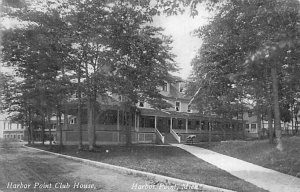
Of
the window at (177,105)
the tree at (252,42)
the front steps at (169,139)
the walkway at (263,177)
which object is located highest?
the tree at (252,42)

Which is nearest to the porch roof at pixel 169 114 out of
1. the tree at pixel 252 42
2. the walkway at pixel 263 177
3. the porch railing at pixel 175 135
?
the porch railing at pixel 175 135

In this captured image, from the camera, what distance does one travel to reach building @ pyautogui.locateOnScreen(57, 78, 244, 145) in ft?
118

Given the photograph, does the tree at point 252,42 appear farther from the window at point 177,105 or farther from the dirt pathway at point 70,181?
the window at point 177,105

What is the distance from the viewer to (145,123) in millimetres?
43344

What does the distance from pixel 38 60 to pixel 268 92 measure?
1436 centimetres

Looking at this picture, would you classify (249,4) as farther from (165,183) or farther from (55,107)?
(55,107)

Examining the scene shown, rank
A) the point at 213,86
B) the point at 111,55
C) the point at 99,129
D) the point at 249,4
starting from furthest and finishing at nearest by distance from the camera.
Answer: the point at 99,129 → the point at 213,86 → the point at 111,55 → the point at 249,4

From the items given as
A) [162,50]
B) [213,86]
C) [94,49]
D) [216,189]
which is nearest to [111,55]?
[94,49]

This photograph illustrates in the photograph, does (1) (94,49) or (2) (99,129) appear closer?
(1) (94,49)

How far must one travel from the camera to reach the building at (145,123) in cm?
3606

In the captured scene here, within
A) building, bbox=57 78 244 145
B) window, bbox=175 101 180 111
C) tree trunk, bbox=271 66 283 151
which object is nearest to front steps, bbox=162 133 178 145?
building, bbox=57 78 244 145

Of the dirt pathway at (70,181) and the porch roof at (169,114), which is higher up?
the porch roof at (169,114)

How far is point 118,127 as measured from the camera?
37594 millimetres

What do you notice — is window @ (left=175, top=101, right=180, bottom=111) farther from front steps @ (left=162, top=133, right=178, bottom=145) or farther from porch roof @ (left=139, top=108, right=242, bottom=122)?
front steps @ (left=162, top=133, right=178, bottom=145)
